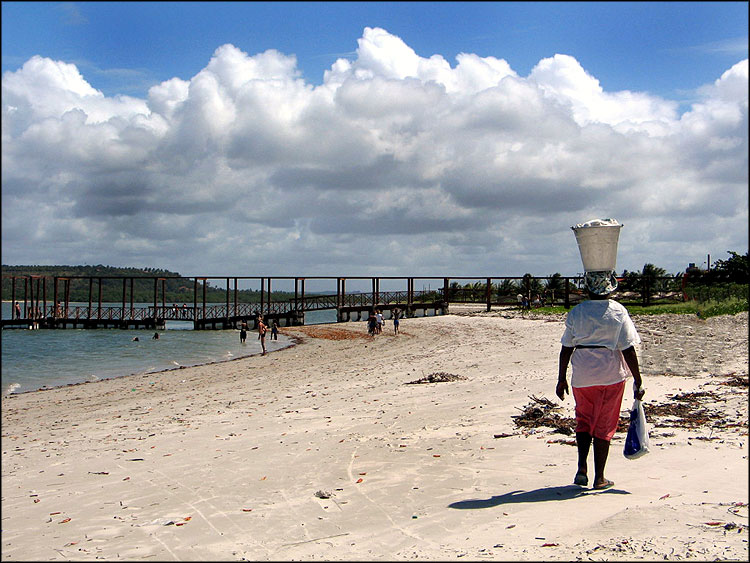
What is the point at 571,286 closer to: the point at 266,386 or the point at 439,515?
the point at 266,386

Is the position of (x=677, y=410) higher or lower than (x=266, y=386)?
higher

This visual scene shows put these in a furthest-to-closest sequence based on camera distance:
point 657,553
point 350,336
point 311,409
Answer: point 350,336 < point 311,409 < point 657,553

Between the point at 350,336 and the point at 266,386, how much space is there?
2090cm

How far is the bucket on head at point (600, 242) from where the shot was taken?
5.44 metres

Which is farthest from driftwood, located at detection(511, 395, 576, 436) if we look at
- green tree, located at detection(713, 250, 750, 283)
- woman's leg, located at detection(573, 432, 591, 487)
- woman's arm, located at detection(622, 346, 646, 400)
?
green tree, located at detection(713, 250, 750, 283)

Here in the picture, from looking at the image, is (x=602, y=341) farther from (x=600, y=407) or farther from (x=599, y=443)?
(x=599, y=443)

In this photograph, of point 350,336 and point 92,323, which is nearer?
point 350,336

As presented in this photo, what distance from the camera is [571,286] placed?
48.6 m

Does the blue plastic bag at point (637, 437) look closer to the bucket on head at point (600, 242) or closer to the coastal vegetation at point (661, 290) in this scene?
the bucket on head at point (600, 242)

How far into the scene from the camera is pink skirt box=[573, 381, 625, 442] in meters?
5.27

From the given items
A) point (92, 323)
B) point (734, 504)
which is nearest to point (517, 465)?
point (734, 504)

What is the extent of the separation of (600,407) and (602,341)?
0.61 m

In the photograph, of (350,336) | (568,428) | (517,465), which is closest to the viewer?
(517,465)

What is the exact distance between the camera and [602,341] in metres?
5.21
